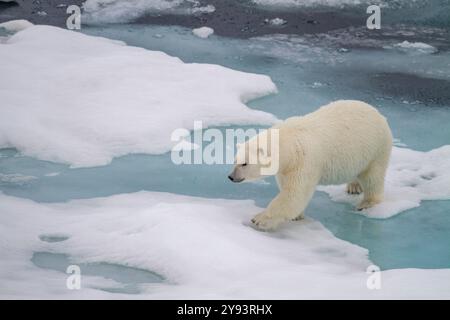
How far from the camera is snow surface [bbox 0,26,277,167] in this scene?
6516 millimetres

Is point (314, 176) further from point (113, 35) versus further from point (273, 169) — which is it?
point (113, 35)

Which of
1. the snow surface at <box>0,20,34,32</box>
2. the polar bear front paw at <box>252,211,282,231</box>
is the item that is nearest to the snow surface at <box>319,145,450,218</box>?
the polar bear front paw at <box>252,211,282,231</box>

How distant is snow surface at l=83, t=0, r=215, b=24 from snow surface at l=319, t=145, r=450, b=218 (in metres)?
6.11

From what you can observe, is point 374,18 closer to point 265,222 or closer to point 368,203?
point 368,203

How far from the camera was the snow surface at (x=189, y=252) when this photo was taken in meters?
3.82

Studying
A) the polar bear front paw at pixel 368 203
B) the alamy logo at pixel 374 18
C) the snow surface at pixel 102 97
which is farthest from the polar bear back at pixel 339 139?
the alamy logo at pixel 374 18

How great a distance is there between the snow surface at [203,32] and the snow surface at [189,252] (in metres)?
5.62

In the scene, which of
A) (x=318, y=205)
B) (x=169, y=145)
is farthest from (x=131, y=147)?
(x=318, y=205)

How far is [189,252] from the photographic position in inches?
170

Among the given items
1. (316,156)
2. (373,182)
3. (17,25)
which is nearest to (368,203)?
(373,182)

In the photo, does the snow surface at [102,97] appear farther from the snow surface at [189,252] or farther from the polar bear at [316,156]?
the polar bear at [316,156]

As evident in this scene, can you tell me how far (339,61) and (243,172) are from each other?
532 centimetres

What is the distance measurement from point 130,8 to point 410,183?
712 centimetres

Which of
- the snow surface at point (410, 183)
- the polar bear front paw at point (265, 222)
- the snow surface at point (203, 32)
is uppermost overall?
the snow surface at point (203, 32)
